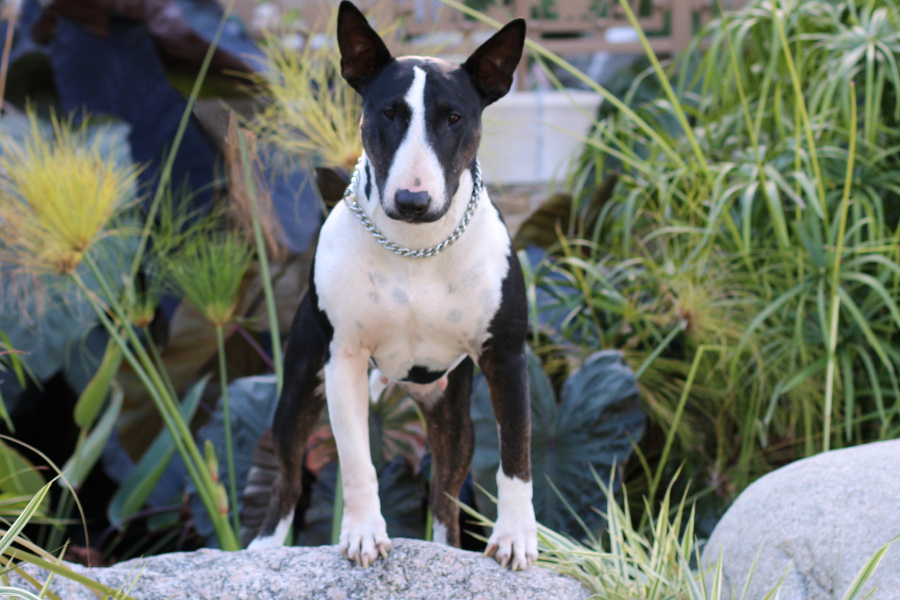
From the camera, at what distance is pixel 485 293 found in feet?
3.88

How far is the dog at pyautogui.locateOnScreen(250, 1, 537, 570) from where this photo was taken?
1084 mm

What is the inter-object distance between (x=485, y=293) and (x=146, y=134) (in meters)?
2.53

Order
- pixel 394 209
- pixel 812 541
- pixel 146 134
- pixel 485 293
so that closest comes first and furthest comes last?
pixel 394 209, pixel 485 293, pixel 812 541, pixel 146 134

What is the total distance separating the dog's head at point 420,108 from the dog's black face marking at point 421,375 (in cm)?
32

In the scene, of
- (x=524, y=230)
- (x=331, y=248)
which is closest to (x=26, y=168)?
(x=331, y=248)

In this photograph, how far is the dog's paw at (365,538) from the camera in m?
1.22

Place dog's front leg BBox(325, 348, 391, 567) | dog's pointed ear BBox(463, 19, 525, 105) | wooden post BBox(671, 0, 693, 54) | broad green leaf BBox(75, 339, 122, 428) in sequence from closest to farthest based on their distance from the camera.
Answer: dog's pointed ear BBox(463, 19, 525, 105) < dog's front leg BBox(325, 348, 391, 567) < broad green leaf BBox(75, 339, 122, 428) < wooden post BBox(671, 0, 693, 54)

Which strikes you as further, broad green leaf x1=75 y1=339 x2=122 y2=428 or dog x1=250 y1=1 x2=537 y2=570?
broad green leaf x1=75 y1=339 x2=122 y2=428

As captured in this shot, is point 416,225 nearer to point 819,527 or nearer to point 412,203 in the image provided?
point 412,203

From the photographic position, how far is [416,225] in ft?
3.74

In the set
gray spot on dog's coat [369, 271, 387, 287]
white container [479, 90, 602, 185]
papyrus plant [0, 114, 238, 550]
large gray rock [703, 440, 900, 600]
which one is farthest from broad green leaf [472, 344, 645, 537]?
white container [479, 90, 602, 185]

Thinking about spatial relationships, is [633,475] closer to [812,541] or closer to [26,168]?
[812,541]

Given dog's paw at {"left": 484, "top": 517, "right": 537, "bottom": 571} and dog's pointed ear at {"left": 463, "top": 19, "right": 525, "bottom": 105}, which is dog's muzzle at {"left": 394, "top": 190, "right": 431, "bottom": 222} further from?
dog's paw at {"left": 484, "top": 517, "right": 537, "bottom": 571}

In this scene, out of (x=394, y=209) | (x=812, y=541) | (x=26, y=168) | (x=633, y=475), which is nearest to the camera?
(x=394, y=209)
